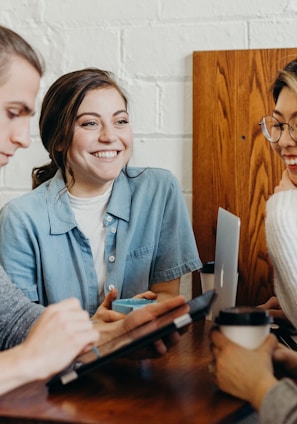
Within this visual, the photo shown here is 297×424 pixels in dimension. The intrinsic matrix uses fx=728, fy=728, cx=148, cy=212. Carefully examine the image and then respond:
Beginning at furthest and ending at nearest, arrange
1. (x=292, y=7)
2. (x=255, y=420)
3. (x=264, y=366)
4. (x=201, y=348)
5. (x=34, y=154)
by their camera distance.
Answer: (x=34, y=154) < (x=292, y=7) < (x=201, y=348) < (x=255, y=420) < (x=264, y=366)

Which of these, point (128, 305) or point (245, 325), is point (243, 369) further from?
point (128, 305)

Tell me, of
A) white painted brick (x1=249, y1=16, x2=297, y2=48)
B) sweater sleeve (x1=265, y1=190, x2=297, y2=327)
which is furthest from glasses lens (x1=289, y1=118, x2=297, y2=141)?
white painted brick (x1=249, y1=16, x2=297, y2=48)

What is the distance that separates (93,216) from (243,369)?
874 millimetres

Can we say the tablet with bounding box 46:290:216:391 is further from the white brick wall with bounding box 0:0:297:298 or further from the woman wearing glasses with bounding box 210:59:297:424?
the white brick wall with bounding box 0:0:297:298

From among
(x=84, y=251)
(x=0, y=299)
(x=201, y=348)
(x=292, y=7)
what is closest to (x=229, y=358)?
(x=201, y=348)

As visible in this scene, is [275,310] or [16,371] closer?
[16,371]

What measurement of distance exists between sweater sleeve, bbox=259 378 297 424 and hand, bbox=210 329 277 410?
14 millimetres

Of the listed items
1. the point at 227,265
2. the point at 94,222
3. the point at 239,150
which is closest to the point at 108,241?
the point at 94,222

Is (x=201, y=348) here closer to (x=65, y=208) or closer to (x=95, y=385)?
(x=95, y=385)

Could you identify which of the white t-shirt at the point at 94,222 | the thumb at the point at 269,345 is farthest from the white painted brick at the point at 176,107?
the thumb at the point at 269,345

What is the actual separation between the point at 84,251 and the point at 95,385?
743 mm

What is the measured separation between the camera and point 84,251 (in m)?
1.73

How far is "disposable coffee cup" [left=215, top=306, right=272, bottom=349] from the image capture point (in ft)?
3.20

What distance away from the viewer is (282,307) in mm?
1419
